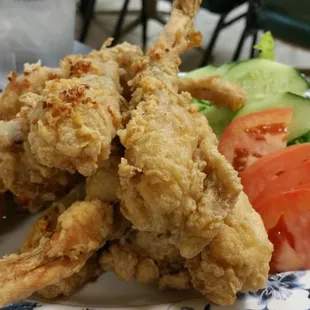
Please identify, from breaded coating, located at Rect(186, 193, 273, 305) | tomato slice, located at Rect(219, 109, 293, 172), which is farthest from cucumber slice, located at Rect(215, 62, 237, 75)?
breaded coating, located at Rect(186, 193, 273, 305)

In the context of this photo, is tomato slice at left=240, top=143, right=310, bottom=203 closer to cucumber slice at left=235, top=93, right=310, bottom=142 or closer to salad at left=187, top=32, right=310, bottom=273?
salad at left=187, top=32, right=310, bottom=273

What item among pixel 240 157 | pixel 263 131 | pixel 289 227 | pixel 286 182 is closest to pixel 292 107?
pixel 263 131

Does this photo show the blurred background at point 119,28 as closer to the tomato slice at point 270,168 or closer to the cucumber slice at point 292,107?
the cucumber slice at point 292,107

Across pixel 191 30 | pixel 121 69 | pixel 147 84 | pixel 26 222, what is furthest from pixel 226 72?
pixel 26 222

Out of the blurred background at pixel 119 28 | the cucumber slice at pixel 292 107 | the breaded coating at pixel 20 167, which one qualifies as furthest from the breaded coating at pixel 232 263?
the blurred background at pixel 119 28

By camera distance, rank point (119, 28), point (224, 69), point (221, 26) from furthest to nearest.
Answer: point (119, 28), point (221, 26), point (224, 69)

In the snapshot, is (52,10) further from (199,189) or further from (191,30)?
(199,189)

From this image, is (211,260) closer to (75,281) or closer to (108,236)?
(108,236)
